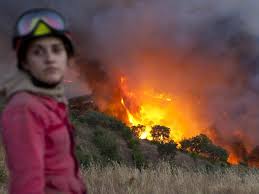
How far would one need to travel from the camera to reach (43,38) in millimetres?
2262


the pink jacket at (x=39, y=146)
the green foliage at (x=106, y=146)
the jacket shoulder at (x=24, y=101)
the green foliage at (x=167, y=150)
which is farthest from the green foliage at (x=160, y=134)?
the jacket shoulder at (x=24, y=101)

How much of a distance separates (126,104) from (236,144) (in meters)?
7.01

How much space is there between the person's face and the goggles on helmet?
6 cm

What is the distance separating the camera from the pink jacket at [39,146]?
207 cm

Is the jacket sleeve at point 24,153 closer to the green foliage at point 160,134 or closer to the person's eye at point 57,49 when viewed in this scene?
the person's eye at point 57,49

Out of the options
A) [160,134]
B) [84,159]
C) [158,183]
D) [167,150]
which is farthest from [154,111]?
[158,183]

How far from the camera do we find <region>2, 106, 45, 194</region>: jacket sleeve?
2.06 metres

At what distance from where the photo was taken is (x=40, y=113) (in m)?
2.17

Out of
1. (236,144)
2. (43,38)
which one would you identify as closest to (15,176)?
(43,38)

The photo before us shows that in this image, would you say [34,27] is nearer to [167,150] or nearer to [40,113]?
[40,113]

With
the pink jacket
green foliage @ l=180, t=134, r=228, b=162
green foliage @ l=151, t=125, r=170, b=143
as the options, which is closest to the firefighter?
the pink jacket

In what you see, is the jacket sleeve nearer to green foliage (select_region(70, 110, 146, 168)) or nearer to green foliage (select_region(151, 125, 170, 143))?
green foliage (select_region(70, 110, 146, 168))

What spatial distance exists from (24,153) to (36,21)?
529mm

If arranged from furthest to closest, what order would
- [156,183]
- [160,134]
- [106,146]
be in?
[160,134] < [106,146] < [156,183]
